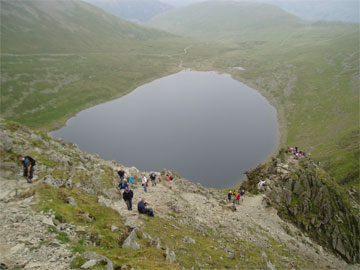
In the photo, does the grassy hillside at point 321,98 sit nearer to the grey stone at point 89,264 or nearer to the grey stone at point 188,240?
the grey stone at point 188,240

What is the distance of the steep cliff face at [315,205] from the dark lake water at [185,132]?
24.3 meters

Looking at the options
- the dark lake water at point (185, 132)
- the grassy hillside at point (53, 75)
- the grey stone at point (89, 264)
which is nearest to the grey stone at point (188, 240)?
the grey stone at point (89, 264)

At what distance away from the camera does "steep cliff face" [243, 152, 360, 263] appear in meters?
40.2

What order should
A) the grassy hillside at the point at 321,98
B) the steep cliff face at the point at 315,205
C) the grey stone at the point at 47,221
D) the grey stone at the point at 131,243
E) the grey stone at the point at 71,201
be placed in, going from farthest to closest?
the grassy hillside at the point at 321,98
the steep cliff face at the point at 315,205
the grey stone at the point at 71,201
the grey stone at the point at 131,243
the grey stone at the point at 47,221

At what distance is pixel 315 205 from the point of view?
42.8 meters

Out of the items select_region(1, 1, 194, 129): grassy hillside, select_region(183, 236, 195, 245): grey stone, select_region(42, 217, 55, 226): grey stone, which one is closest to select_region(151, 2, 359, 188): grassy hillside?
select_region(183, 236, 195, 245): grey stone

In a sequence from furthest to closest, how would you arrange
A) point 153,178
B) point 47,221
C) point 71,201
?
point 153,178, point 71,201, point 47,221

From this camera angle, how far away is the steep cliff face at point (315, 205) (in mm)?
40250

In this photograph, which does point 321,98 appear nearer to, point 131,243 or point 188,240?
point 188,240

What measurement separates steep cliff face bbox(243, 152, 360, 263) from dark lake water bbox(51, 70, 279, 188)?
24.3 metres

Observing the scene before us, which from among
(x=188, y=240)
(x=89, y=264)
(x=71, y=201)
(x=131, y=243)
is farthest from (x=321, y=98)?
(x=89, y=264)

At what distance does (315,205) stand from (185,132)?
5773 centimetres

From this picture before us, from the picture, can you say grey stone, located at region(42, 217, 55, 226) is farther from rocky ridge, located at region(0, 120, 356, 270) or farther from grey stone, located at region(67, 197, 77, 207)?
grey stone, located at region(67, 197, 77, 207)

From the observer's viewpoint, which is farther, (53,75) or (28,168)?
(53,75)
